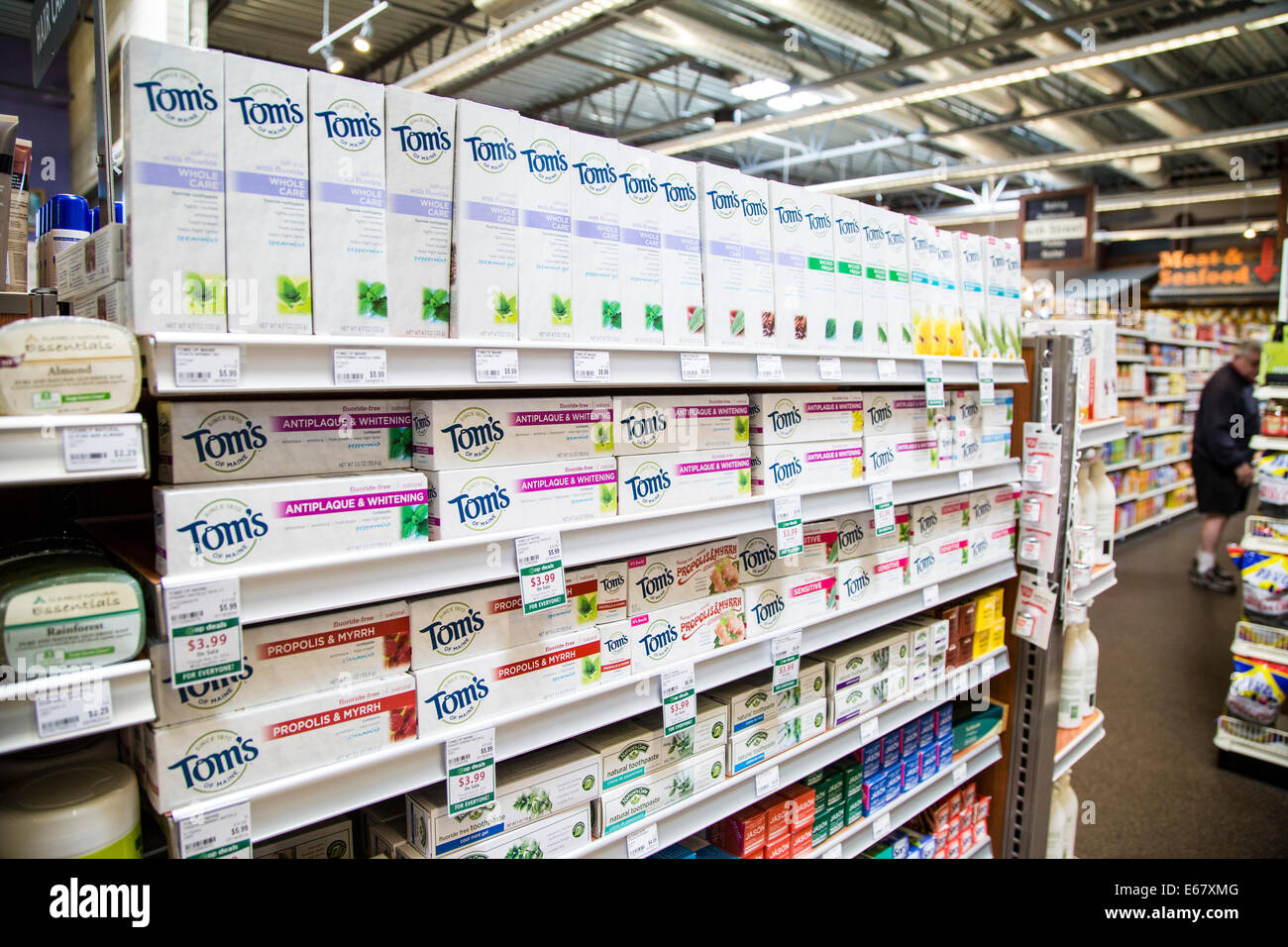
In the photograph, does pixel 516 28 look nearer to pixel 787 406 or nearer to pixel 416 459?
pixel 787 406

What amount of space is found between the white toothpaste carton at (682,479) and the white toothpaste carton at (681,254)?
25 centimetres

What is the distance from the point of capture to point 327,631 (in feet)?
4.22

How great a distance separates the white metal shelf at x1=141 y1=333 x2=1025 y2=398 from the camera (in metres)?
1.06

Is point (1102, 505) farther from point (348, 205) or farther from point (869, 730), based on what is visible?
point (348, 205)

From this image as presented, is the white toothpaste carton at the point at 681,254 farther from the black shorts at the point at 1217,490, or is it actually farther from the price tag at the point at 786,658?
the black shorts at the point at 1217,490

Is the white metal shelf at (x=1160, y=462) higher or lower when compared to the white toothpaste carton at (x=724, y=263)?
lower

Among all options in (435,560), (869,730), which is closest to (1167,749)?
(869,730)

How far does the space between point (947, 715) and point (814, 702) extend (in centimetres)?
79

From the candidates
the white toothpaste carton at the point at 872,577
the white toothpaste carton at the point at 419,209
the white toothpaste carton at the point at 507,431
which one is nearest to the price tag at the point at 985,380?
the white toothpaste carton at the point at 872,577

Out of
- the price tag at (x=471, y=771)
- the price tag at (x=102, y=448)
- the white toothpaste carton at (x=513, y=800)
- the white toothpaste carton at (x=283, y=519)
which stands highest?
the price tag at (x=102, y=448)

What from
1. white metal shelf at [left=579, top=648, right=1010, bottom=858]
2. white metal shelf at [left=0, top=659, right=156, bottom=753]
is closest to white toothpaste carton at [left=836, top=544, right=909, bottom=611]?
white metal shelf at [left=579, top=648, right=1010, bottom=858]

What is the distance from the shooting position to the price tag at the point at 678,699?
1657mm

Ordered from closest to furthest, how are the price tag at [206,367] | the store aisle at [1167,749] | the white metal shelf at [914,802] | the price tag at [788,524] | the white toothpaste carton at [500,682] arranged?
the price tag at [206,367]
the white toothpaste carton at [500,682]
the price tag at [788,524]
the white metal shelf at [914,802]
the store aisle at [1167,749]
